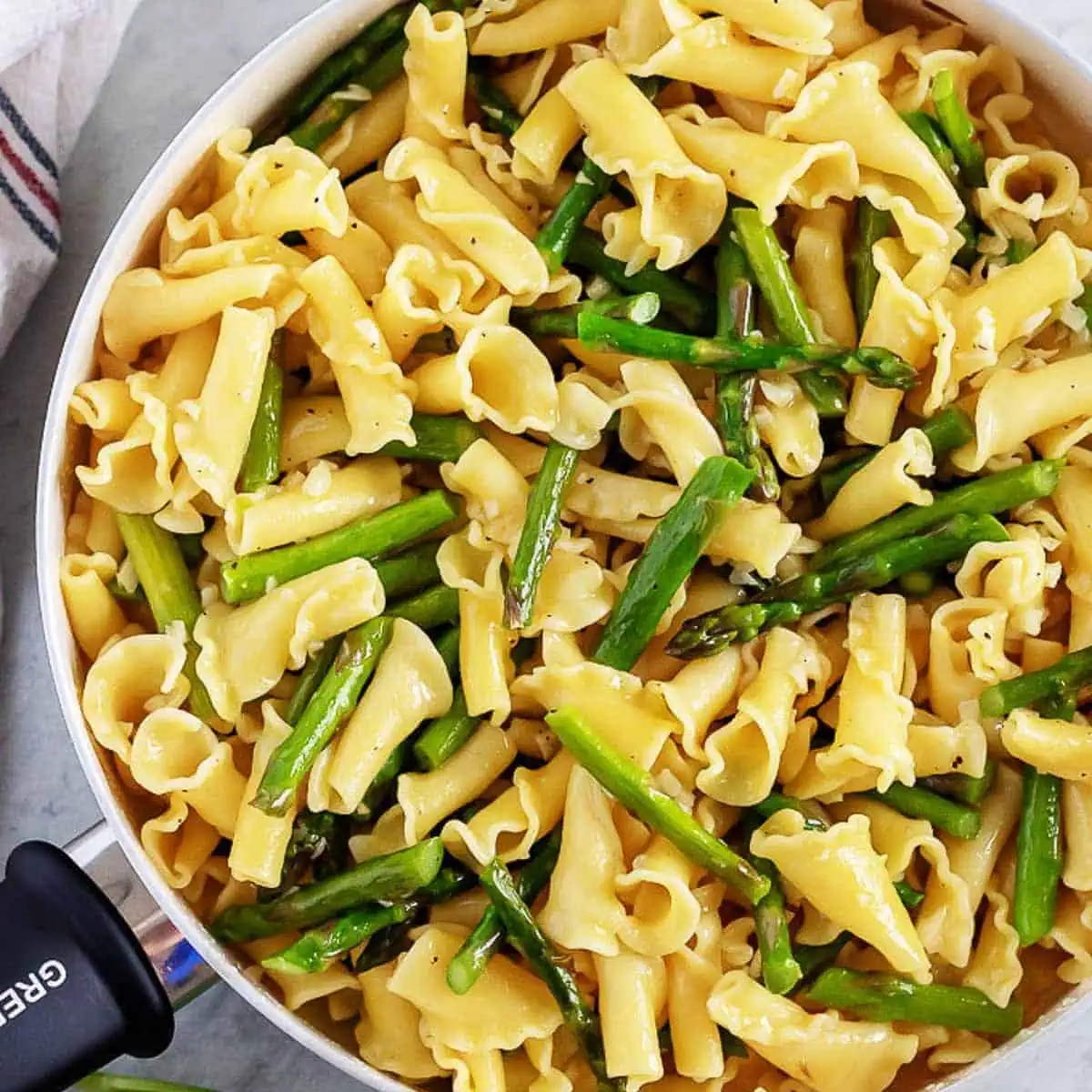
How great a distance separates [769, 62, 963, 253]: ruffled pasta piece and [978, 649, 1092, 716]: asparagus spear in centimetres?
39

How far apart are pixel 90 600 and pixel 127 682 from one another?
81mm

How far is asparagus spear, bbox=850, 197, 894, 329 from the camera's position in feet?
4.55

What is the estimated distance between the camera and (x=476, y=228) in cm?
134

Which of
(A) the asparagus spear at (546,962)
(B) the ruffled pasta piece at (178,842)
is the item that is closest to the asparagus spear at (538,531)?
(A) the asparagus spear at (546,962)

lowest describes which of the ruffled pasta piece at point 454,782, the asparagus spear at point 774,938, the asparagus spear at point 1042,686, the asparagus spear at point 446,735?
the asparagus spear at point 774,938

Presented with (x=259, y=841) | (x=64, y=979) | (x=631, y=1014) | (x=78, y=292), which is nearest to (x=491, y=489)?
(x=259, y=841)

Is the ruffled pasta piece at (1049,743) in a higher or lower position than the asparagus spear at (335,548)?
lower

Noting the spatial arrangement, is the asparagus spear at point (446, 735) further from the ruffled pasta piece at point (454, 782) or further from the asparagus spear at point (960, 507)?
the asparagus spear at point (960, 507)

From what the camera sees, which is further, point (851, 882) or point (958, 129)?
point (958, 129)

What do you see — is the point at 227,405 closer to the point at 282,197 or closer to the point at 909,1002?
the point at 282,197

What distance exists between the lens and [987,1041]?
137cm

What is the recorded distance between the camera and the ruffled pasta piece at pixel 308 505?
4.33ft

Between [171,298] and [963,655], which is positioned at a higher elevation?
[171,298]

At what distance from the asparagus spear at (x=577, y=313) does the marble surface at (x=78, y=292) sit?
2.00 ft
